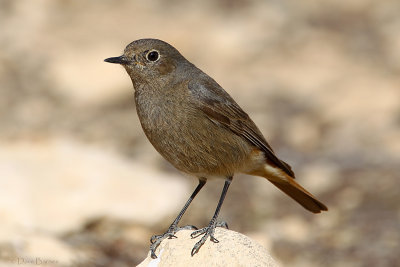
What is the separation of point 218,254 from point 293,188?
1.78 metres

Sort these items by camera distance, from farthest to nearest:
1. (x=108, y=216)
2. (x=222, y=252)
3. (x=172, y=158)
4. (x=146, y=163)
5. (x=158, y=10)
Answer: (x=158, y=10) < (x=146, y=163) < (x=108, y=216) < (x=172, y=158) < (x=222, y=252)

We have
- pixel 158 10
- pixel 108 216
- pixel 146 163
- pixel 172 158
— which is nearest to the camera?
pixel 172 158

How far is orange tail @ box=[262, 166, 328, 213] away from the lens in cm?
724

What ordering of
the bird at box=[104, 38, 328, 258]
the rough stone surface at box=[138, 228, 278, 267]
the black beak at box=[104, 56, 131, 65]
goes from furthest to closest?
the black beak at box=[104, 56, 131, 65] < the bird at box=[104, 38, 328, 258] < the rough stone surface at box=[138, 228, 278, 267]

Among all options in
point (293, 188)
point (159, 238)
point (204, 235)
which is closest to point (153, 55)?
point (159, 238)

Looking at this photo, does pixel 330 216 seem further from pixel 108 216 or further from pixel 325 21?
pixel 325 21

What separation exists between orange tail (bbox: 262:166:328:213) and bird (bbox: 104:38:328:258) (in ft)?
0.10

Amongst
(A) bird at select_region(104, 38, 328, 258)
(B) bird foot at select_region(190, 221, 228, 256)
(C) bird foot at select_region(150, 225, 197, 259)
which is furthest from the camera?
(A) bird at select_region(104, 38, 328, 258)

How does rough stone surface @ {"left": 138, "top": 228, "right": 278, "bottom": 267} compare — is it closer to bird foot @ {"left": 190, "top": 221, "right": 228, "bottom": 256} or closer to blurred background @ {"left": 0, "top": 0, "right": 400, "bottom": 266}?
bird foot @ {"left": 190, "top": 221, "right": 228, "bottom": 256}

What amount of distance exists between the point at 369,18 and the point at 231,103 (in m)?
9.16

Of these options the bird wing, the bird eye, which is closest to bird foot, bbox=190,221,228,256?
→ the bird wing

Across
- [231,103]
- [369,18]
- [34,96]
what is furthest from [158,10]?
[231,103]

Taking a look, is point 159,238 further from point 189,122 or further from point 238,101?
point 238,101

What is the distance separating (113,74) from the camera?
13531 millimetres
